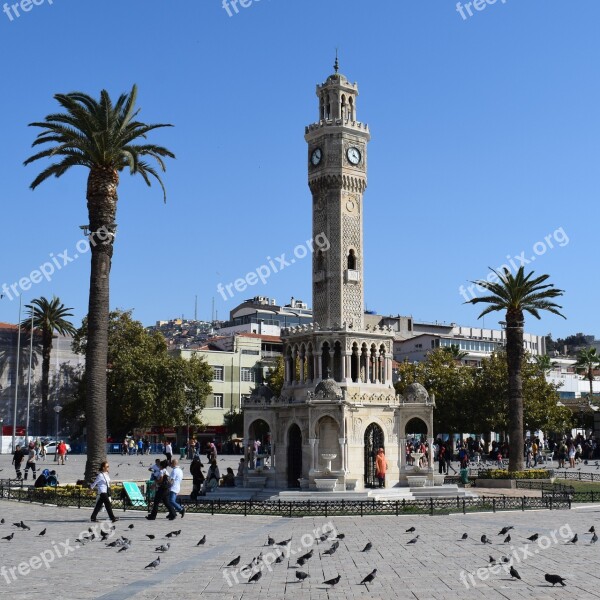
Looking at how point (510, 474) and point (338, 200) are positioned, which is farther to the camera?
point (510, 474)

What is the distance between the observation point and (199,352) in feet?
252

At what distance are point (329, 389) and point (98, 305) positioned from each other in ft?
29.8

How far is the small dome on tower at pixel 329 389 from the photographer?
31.6 meters

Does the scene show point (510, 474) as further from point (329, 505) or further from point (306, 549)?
point (306, 549)

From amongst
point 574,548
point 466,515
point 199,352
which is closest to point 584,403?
point 199,352

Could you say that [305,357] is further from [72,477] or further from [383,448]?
[72,477]

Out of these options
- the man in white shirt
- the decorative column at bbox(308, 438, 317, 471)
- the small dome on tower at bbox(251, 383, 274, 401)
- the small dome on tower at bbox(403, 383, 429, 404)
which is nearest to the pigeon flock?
the man in white shirt

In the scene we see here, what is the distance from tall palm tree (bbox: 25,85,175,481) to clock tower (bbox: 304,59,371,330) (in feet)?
26.4

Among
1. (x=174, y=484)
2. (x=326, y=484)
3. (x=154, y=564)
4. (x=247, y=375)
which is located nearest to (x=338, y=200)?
(x=326, y=484)

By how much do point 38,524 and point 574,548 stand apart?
13098 mm

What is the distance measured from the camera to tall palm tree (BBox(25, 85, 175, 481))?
29297 millimetres

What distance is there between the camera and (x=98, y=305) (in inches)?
1161

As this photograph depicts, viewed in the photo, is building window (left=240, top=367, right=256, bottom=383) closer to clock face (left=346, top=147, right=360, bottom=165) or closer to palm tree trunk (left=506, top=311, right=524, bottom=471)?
palm tree trunk (left=506, top=311, right=524, bottom=471)

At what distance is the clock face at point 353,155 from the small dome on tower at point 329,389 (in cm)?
958
